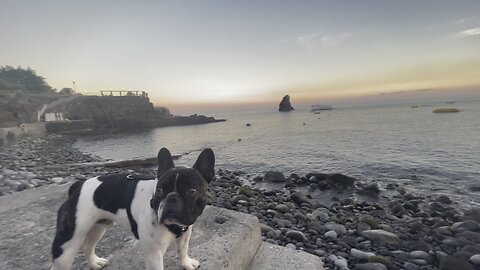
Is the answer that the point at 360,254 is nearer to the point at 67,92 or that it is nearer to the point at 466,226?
the point at 466,226

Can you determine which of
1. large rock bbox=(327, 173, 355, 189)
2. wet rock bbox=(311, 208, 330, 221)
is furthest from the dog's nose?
large rock bbox=(327, 173, 355, 189)

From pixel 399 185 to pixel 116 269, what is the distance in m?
13.6

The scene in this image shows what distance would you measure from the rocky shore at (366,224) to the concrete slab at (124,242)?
6.24 ft

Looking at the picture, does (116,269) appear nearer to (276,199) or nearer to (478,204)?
(276,199)

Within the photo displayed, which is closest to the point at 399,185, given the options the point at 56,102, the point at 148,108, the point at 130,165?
the point at 130,165

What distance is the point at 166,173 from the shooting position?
2268 mm

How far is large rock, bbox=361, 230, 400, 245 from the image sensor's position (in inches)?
250

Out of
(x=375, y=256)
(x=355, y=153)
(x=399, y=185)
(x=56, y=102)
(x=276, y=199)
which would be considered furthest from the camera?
(x=56, y=102)

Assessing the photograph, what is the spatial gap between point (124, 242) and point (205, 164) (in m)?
2.38

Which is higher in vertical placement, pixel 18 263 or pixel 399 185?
pixel 18 263

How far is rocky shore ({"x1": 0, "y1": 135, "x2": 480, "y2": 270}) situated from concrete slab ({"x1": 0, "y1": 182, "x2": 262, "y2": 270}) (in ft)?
6.24

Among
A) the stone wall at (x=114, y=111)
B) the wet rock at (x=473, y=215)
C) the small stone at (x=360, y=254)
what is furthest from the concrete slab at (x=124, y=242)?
the stone wall at (x=114, y=111)

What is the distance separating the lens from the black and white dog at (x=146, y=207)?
2.16 metres

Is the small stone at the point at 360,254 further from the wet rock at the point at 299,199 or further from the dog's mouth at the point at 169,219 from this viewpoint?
the dog's mouth at the point at 169,219
